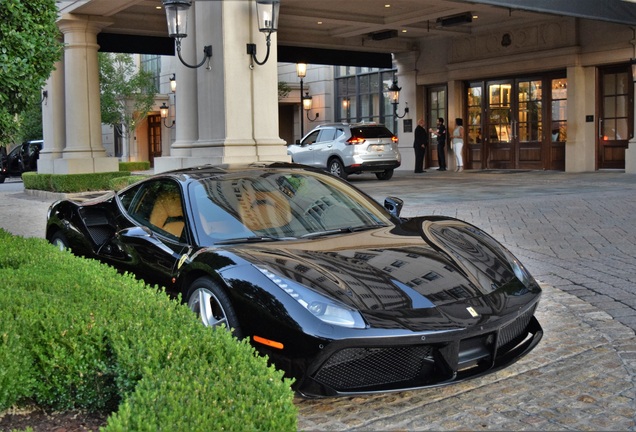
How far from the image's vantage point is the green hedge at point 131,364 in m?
2.67

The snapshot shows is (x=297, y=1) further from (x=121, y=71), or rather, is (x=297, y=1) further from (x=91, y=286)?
(x=121, y=71)

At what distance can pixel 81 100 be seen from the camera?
72.5 feet

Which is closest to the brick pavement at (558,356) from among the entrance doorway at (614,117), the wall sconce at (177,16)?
the wall sconce at (177,16)

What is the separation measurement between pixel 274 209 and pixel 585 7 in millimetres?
17418

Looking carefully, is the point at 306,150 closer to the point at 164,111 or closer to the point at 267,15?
the point at 267,15

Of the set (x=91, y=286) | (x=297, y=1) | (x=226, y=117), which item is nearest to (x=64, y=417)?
(x=91, y=286)

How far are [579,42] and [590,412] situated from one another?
21.9 m

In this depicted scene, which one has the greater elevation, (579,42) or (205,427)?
(579,42)

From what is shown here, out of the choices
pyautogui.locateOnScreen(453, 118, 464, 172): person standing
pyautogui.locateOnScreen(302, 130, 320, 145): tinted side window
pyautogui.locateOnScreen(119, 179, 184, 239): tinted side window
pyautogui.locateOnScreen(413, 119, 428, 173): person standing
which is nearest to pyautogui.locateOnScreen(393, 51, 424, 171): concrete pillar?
pyautogui.locateOnScreen(413, 119, 428, 173): person standing

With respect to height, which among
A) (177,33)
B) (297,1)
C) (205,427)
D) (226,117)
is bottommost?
(205,427)

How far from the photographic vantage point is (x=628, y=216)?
39.8ft

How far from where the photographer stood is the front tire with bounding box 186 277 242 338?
4.34 m

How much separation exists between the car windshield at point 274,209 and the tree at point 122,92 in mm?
36793

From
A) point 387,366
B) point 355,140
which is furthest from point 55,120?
point 387,366
